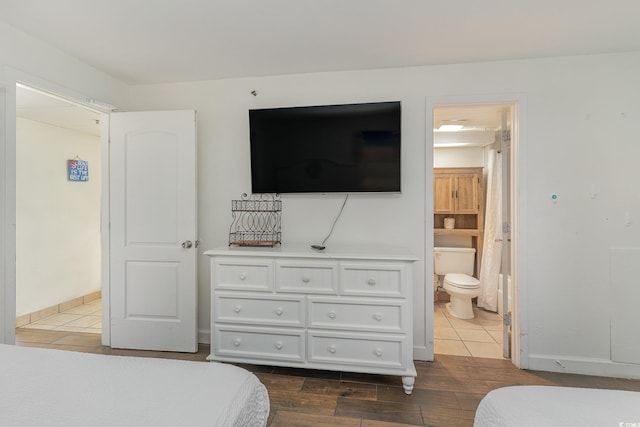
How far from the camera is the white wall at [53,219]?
130 inches

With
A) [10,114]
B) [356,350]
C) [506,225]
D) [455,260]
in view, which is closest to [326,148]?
[356,350]

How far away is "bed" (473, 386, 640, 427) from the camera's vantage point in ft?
2.63

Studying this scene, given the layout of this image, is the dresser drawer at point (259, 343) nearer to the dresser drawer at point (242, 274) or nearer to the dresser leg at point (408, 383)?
the dresser drawer at point (242, 274)

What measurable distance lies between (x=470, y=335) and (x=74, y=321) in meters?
4.18

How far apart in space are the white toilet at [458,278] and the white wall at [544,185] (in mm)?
1028

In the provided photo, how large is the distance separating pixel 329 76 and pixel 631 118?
230 centimetres

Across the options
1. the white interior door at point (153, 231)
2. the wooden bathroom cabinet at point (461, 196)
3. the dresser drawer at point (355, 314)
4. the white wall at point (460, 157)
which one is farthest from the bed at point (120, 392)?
the white wall at point (460, 157)

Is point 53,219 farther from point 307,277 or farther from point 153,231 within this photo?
point 307,277

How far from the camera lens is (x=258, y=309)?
7.22ft

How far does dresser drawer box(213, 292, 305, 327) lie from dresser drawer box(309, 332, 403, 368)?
0.19 m

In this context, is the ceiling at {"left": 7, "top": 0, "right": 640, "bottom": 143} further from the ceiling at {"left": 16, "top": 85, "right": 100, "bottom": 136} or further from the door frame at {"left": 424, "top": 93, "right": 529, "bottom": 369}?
the door frame at {"left": 424, "top": 93, "right": 529, "bottom": 369}

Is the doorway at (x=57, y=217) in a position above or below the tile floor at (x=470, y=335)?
above

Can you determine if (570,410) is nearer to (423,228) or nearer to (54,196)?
(423,228)

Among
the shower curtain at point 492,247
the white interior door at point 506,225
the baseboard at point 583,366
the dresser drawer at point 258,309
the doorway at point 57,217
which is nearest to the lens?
the dresser drawer at point 258,309
